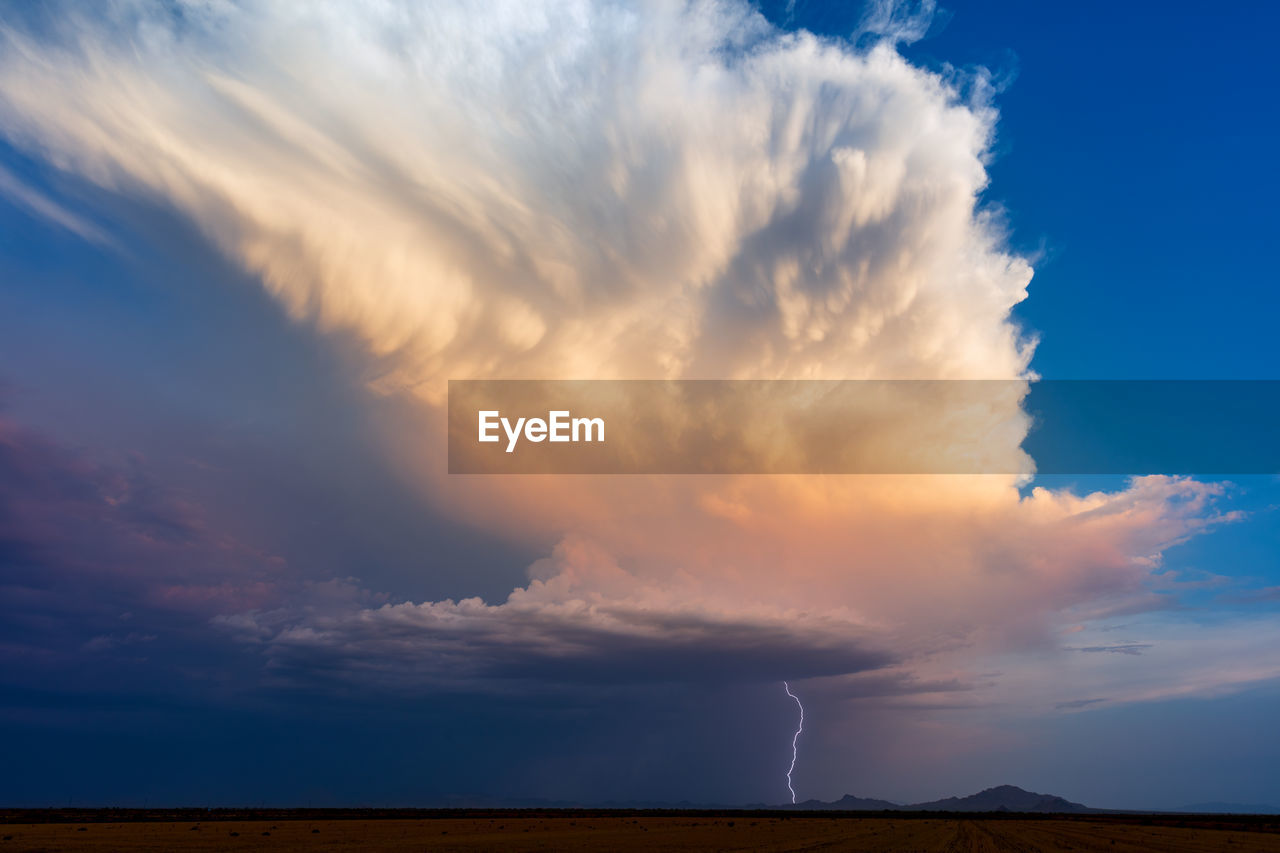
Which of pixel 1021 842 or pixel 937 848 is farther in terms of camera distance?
pixel 1021 842

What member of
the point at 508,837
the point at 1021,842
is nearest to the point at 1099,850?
the point at 1021,842

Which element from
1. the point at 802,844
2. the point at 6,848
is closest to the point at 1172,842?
the point at 802,844

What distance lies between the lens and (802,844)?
73.9 m

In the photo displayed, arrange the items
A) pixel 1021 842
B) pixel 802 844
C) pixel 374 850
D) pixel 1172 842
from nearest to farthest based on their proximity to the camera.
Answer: pixel 374 850 → pixel 802 844 → pixel 1021 842 → pixel 1172 842

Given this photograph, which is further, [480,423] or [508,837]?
[508,837]

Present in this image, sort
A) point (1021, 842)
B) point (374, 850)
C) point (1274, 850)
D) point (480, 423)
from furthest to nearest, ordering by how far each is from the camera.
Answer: point (1021, 842) < point (1274, 850) < point (374, 850) < point (480, 423)

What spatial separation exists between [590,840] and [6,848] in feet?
165

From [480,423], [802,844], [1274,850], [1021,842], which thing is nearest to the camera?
[480,423]

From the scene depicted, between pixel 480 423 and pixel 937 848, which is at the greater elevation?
pixel 480 423

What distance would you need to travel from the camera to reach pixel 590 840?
82.7 meters

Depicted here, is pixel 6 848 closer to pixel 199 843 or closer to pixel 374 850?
pixel 199 843

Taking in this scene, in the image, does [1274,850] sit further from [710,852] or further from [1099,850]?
[710,852]

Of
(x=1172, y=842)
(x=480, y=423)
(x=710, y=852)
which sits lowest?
(x=1172, y=842)

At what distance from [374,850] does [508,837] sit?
23262 millimetres
